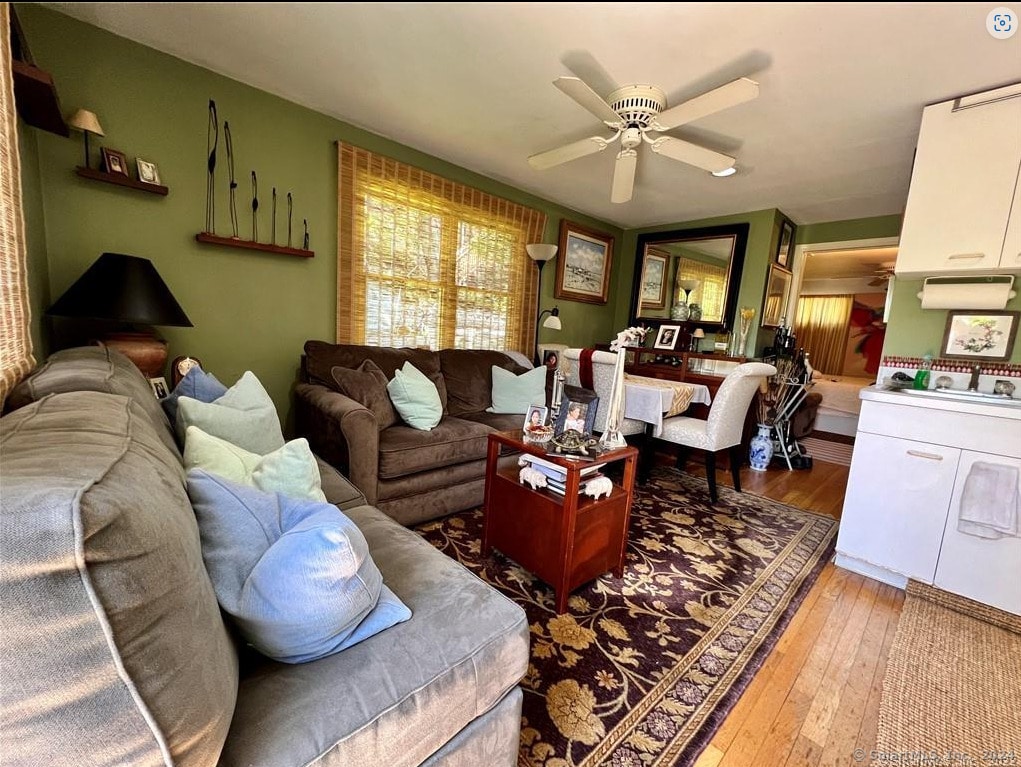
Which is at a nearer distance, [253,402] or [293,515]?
[293,515]

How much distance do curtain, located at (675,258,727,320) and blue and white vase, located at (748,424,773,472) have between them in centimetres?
113

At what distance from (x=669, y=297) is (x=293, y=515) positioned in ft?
13.7

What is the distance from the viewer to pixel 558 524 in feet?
5.06

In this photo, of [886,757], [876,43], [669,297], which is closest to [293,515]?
[876,43]

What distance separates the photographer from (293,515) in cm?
78

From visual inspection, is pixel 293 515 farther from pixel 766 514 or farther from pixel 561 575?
pixel 766 514

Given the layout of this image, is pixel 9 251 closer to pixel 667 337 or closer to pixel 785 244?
pixel 667 337

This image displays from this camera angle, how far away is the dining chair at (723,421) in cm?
249

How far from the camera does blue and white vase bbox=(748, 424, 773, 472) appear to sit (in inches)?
137

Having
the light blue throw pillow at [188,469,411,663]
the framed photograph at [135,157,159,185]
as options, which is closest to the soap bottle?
the light blue throw pillow at [188,469,411,663]

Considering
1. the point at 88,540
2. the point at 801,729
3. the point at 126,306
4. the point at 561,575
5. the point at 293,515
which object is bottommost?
the point at 801,729

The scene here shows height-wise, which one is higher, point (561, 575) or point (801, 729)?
point (561, 575)

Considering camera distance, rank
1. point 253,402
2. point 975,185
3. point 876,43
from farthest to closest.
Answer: point 975,185 < point 253,402 < point 876,43

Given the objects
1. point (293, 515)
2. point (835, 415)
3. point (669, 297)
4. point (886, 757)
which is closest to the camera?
point (293, 515)
